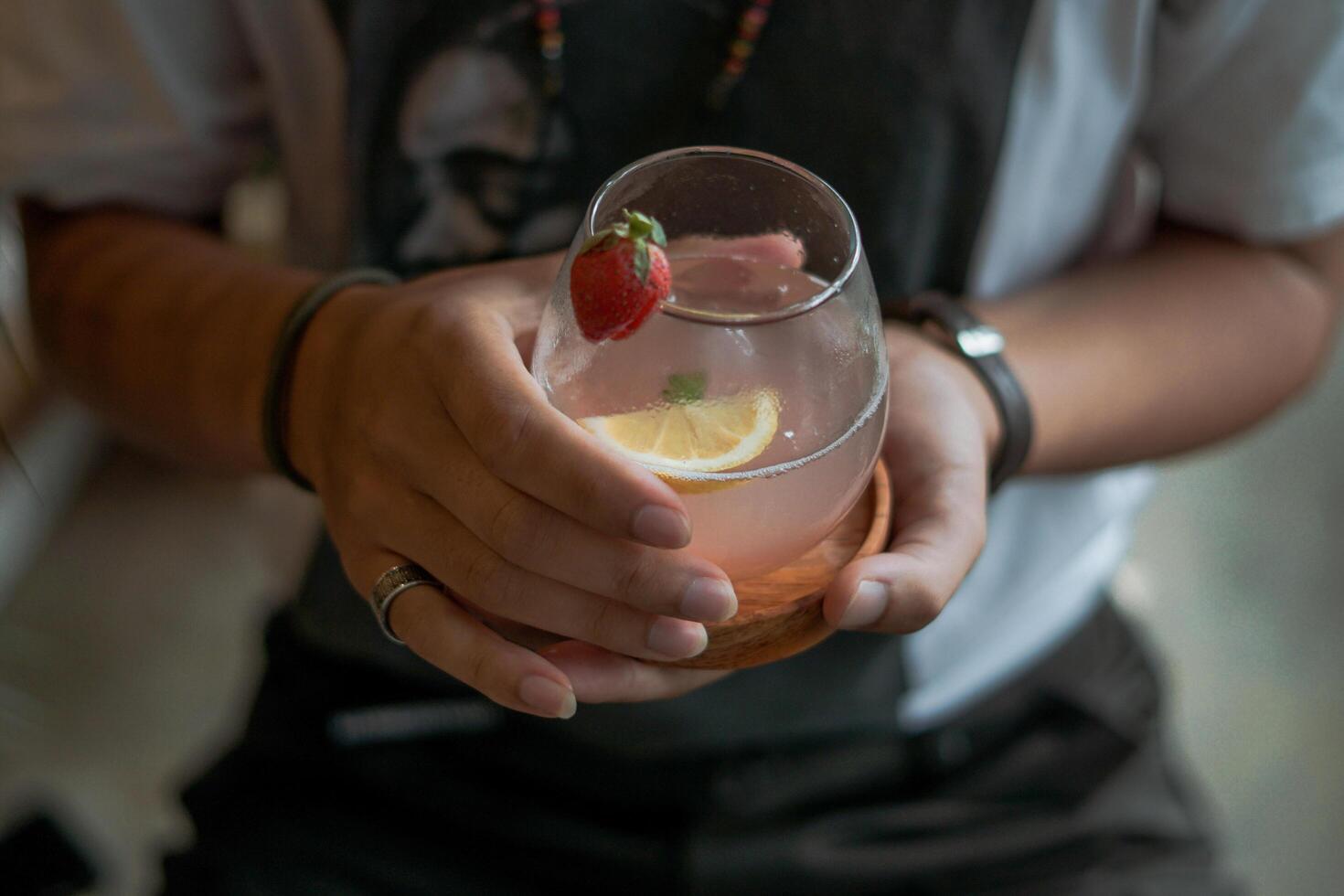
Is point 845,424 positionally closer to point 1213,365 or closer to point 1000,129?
point 1000,129

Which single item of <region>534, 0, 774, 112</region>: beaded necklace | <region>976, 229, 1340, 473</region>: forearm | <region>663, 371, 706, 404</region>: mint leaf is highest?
<region>534, 0, 774, 112</region>: beaded necklace

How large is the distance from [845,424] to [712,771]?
40 cm

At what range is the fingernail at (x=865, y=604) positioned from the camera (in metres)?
0.47

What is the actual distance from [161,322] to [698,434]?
40 centimetres

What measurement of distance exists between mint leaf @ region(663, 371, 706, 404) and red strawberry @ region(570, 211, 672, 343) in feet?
0.11

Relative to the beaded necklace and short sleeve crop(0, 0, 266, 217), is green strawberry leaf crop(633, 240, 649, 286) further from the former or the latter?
short sleeve crop(0, 0, 266, 217)

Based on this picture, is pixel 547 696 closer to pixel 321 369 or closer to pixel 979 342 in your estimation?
pixel 321 369

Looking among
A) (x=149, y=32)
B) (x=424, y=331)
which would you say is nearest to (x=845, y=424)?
(x=424, y=331)

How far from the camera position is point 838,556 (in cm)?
53

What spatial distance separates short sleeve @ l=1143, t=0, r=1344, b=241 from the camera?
0.68 metres

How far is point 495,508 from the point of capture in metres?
0.47

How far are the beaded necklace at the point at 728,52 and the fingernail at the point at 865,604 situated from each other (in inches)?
12.3

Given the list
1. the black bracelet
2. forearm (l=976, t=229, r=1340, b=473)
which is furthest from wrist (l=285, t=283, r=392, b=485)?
forearm (l=976, t=229, r=1340, b=473)

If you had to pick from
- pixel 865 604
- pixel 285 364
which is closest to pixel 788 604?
pixel 865 604
